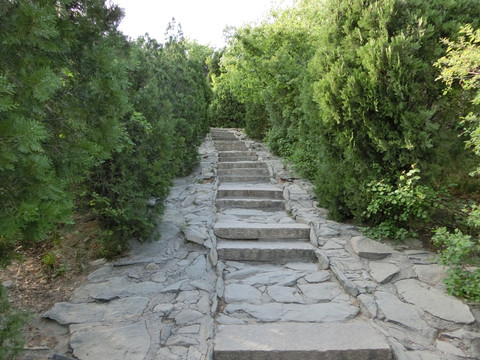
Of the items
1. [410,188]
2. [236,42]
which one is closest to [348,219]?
[410,188]

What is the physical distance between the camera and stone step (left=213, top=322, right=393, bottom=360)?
2549 mm

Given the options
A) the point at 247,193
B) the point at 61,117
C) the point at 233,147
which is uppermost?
the point at 233,147

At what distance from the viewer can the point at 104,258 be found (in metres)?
3.92

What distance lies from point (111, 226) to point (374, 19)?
4.13 meters

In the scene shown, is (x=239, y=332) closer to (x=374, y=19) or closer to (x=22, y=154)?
(x=22, y=154)

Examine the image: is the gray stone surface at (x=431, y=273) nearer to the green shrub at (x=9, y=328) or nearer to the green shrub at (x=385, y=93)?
the green shrub at (x=385, y=93)

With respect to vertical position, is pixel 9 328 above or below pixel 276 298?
above

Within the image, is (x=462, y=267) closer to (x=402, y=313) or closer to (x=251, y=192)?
(x=402, y=313)

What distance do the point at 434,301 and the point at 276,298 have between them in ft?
4.86

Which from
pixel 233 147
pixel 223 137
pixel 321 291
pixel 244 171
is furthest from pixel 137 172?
pixel 223 137

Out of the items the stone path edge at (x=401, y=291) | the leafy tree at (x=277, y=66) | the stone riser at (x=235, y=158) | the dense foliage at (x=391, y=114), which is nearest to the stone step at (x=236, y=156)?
the stone riser at (x=235, y=158)

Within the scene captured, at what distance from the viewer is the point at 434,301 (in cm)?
310

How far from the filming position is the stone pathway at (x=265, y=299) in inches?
102

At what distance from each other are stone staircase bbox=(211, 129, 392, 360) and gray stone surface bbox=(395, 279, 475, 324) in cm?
58
